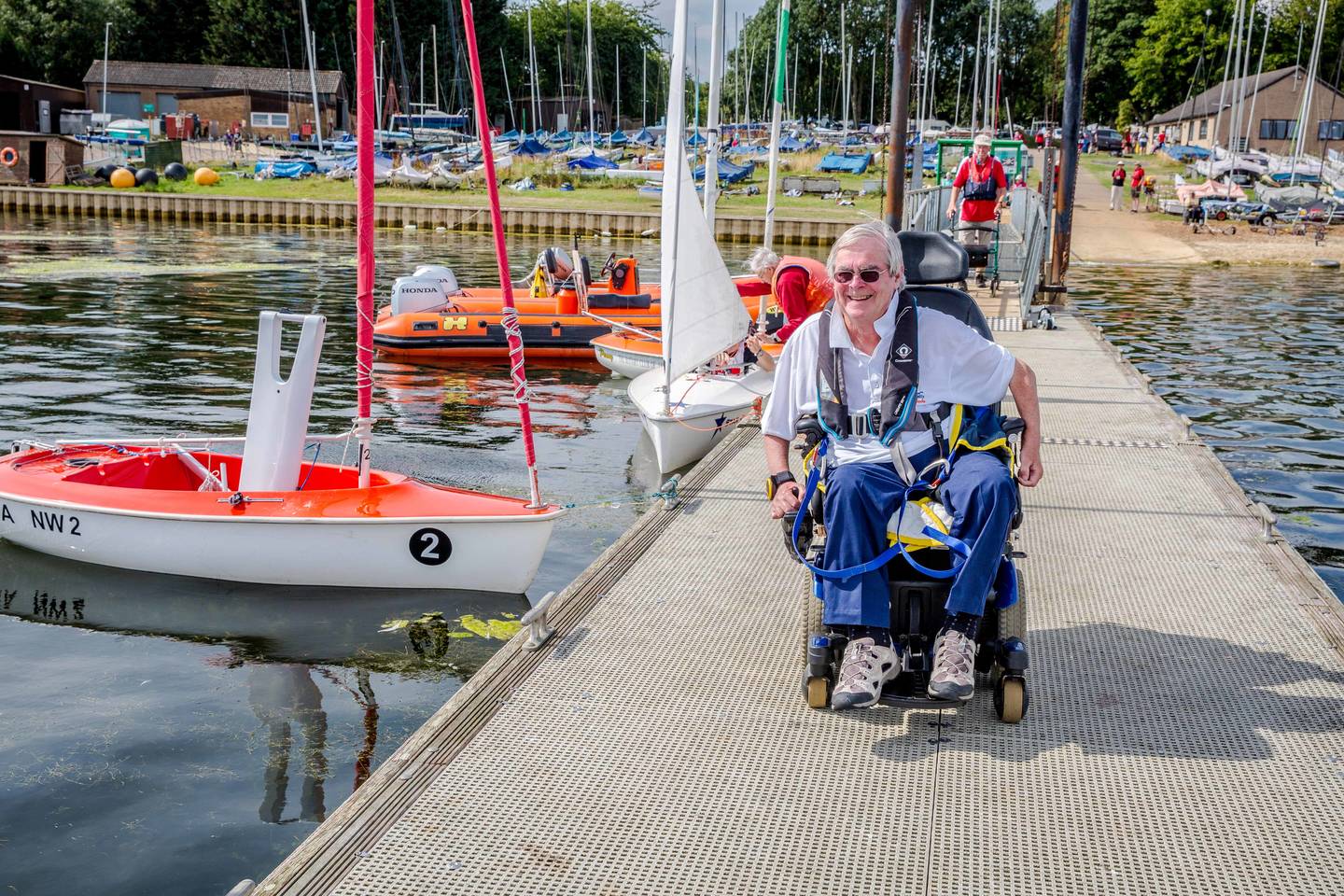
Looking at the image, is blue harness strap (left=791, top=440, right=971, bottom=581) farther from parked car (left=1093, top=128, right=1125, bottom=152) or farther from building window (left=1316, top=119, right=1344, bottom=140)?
parked car (left=1093, top=128, right=1125, bottom=152)

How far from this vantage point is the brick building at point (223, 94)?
86.4 meters

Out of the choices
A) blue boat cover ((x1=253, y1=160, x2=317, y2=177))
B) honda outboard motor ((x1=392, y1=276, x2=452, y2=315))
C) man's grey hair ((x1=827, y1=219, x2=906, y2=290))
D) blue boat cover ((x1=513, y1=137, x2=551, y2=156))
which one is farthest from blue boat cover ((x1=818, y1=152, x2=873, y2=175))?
man's grey hair ((x1=827, y1=219, x2=906, y2=290))

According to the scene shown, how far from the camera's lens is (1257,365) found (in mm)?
21031

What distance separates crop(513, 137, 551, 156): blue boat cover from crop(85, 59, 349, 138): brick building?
2243 centimetres

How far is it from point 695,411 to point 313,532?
5.22 meters

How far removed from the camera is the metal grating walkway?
4098 millimetres

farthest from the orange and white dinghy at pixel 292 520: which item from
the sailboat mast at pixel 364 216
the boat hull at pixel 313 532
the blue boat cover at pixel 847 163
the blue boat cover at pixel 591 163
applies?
the blue boat cover at pixel 591 163

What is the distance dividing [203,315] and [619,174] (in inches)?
1515

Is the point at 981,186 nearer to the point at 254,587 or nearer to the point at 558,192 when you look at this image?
the point at 254,587

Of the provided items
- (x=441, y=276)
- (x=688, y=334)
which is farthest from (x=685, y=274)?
(x=441, y=276)

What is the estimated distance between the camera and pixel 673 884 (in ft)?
13.1

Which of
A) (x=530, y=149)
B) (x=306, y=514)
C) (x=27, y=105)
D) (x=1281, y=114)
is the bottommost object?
(x=306, y=514)

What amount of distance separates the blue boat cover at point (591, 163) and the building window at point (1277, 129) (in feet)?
130

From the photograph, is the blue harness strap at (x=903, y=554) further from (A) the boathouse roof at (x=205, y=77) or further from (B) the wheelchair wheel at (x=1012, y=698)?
(A) the boathouse roof at (x=205, y=77)
